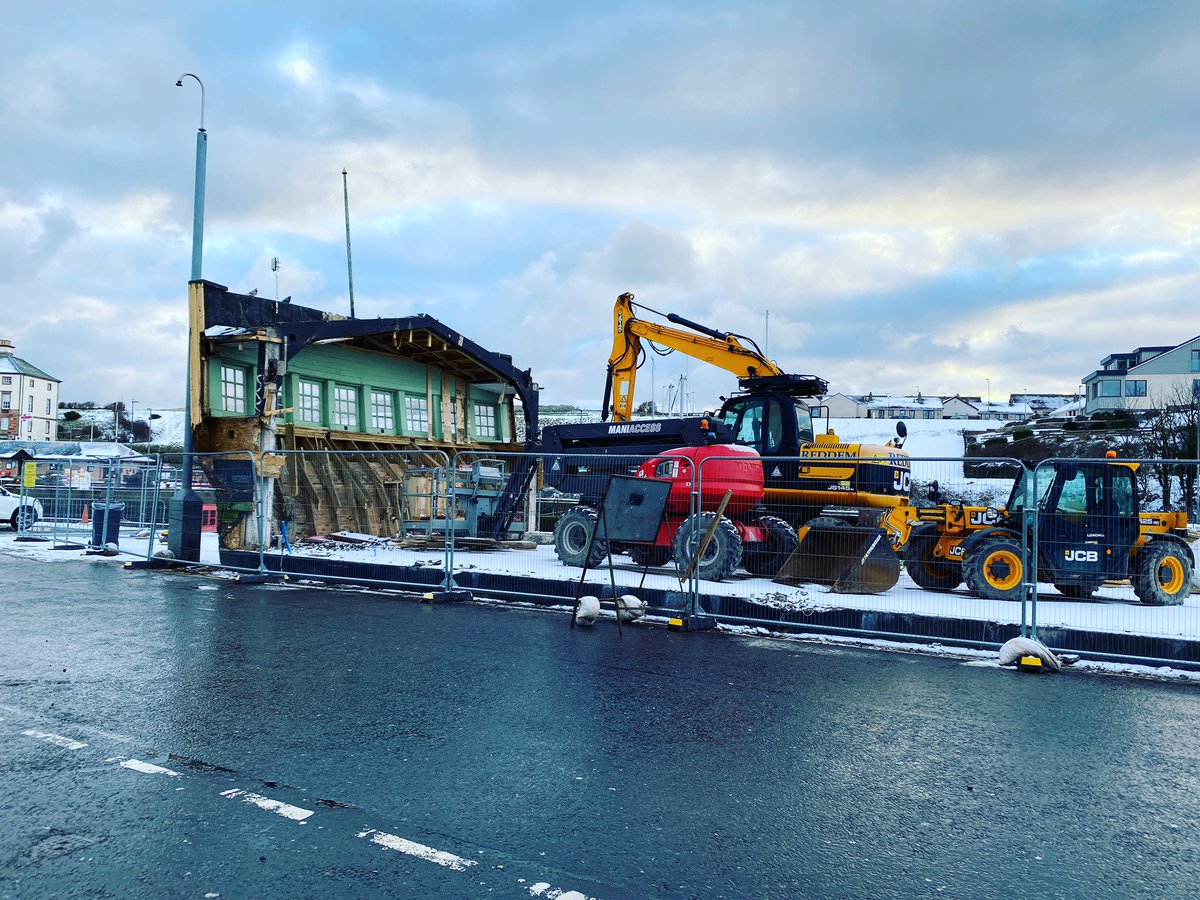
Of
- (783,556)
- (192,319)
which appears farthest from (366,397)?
(783,556)

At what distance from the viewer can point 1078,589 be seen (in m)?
11.8

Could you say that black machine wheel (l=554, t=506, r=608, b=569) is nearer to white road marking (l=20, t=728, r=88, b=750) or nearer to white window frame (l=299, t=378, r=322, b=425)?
white window frame (l=299, t=378, r=322, b=425)

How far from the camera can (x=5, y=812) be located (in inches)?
171

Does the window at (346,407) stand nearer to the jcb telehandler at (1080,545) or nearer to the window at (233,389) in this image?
the window at (233,389)

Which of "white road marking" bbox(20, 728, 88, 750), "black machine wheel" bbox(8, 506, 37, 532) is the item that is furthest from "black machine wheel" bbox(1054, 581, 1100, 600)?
"black machine wheel" bbox(8, 506, 37, 532)

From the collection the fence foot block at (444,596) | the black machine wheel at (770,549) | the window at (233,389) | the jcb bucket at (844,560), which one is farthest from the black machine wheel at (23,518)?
the jcb bucket at (844,560)

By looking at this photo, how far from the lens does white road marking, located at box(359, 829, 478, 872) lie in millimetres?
3828

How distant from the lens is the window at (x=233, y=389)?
64.2 ft

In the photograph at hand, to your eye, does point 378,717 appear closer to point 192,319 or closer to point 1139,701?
point 1139,701

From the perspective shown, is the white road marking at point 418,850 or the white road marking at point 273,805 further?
the white road marking at point 273,805

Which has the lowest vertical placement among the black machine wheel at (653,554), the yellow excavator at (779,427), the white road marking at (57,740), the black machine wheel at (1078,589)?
the white road marking at (57,740)

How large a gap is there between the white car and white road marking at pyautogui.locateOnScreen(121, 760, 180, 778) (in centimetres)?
2180

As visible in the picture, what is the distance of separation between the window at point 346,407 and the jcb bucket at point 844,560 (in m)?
13.5

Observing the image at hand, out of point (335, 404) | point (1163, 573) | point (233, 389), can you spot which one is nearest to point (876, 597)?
point (1163, 573)
